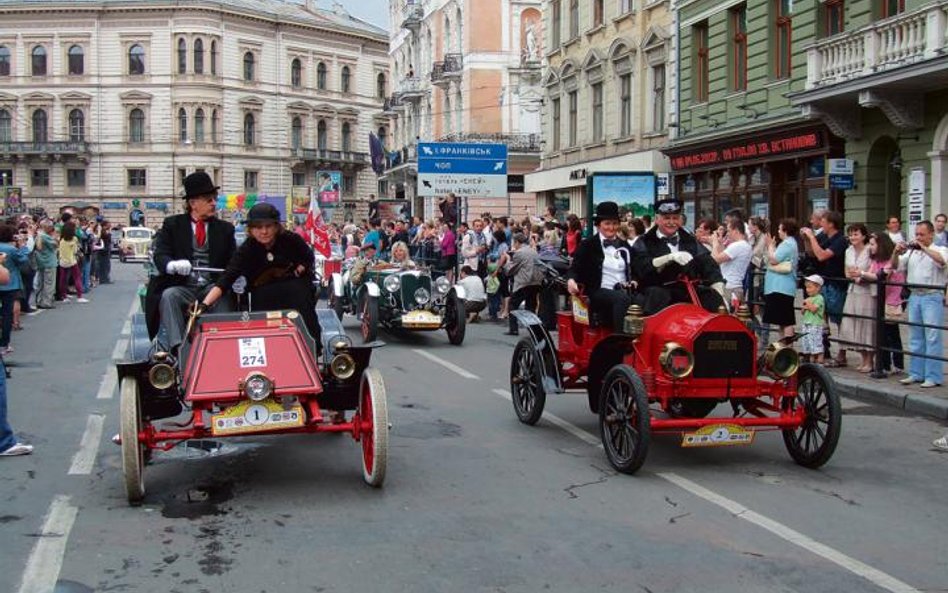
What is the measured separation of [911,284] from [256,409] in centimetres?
746

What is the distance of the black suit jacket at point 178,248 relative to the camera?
859 cm

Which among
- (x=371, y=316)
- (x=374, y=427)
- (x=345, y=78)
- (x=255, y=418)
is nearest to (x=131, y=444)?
(x=255, y=418)

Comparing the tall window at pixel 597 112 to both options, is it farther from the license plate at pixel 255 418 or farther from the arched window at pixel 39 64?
the arched window at pixel 39 64

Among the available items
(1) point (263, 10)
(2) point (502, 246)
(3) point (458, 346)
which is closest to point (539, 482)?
(3) point (458, 346)

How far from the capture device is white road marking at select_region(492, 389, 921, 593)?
17.7ft

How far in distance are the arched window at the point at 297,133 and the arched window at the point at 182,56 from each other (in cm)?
1008

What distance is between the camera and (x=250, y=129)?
290ft

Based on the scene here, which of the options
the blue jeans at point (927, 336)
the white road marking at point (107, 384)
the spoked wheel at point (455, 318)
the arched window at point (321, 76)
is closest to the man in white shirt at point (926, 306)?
the blue jeans at point (927, 336)

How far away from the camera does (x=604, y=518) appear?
6.52 metres

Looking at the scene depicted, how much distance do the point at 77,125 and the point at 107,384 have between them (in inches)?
3128

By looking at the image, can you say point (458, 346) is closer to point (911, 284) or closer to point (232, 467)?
point (911, 284)

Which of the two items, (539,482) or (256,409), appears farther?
(539,482)

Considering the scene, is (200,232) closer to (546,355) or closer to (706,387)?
(546,355)

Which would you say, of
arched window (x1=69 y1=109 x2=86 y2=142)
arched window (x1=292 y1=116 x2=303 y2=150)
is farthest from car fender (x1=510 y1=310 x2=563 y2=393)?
arched window (x1=292 y1=116 x2=303 y2=150)
